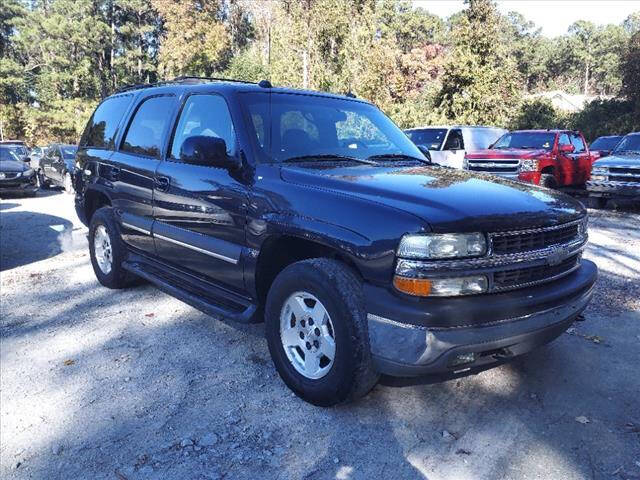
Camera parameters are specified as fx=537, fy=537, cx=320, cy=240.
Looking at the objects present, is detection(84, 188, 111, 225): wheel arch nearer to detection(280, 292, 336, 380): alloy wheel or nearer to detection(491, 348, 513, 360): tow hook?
detection(280, 292, 336, 380): alloy wheel

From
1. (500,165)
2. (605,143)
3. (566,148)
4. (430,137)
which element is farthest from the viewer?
(605,143)

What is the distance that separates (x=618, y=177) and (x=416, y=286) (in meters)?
10.5

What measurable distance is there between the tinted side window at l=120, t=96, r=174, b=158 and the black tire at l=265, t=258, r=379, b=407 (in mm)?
2143

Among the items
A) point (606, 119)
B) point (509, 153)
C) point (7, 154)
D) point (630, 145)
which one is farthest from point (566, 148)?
point (606, 119)

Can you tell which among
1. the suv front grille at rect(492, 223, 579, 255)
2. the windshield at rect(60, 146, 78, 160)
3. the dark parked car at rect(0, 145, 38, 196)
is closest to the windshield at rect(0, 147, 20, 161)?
the dark parked car at rect(0, 145, 38, 196)

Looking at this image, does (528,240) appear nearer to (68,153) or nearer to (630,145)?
(630,145)

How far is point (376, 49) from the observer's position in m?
18.8

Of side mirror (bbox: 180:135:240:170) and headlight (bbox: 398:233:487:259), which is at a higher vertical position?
side mirror (bbox: 180:135:240:170)

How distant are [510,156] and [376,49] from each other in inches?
337

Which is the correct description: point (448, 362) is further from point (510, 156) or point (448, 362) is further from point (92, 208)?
point (510, 156)

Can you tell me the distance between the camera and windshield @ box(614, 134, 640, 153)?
12.1 m

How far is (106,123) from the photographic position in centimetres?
587

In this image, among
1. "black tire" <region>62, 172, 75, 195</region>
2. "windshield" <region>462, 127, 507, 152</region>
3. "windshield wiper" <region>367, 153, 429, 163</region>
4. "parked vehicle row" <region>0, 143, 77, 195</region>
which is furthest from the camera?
"black tire" <region>62, 172, 75, 195</region>

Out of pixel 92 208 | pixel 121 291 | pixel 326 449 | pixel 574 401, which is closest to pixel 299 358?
pixel 326 449
